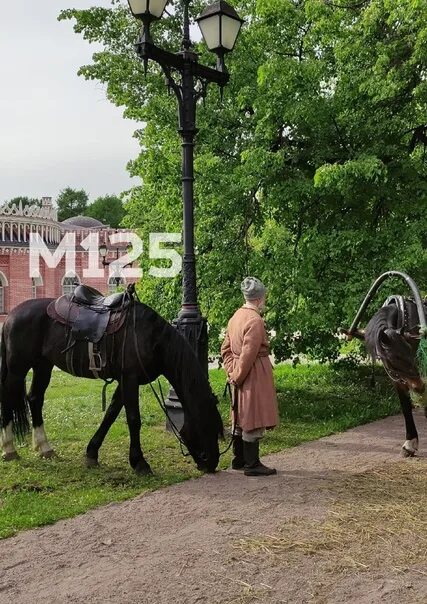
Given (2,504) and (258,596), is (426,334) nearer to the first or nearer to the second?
(258,596)

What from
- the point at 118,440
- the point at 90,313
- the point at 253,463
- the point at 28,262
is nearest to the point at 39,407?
the point at 118,440

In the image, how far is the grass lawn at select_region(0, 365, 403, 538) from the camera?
5.79 m

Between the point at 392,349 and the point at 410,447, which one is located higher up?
the point at 392,349

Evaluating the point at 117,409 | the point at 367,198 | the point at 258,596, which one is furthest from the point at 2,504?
the point at 367,198

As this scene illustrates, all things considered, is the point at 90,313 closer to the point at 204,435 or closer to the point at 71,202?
the point at 204,435

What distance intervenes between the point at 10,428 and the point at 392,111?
23.3 ft

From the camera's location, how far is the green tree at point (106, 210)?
81812 millimetres

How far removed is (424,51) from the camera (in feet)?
29.2

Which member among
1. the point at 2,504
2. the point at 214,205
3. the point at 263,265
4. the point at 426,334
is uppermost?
the point at 214,205

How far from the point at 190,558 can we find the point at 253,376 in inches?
93.4

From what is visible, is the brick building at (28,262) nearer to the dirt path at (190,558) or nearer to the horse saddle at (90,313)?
the horse saddle at (90,313)

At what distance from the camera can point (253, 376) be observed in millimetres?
6488

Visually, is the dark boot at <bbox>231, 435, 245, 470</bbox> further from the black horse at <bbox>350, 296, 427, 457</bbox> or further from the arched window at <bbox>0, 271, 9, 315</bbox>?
the arched window at <bbox>0, 271, 9, 315</bbox>

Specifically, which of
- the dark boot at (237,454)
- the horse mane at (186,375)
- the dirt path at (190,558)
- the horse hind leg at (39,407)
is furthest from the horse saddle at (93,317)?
the dirt path at (190,558)
